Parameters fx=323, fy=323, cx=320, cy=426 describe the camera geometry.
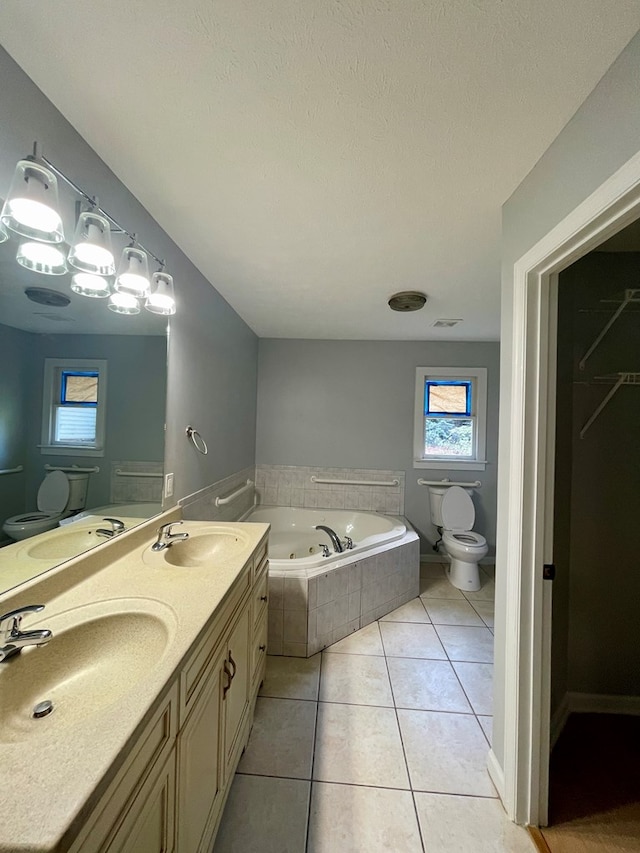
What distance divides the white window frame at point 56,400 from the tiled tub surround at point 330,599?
4.31 ft

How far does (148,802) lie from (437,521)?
3.07 metres

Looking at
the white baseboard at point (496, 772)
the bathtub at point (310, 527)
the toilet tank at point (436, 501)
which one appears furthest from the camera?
the toilet tank at point (436, 501)

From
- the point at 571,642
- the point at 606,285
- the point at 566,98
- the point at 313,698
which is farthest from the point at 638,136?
the point at 313,698

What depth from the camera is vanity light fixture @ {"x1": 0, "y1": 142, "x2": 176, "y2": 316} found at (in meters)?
0.88

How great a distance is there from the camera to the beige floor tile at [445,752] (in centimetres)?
130

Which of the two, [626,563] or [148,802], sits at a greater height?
[626,563]

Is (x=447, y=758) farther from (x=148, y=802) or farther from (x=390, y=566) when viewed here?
(x=148, y=802)

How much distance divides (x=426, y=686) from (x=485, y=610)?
1.06m

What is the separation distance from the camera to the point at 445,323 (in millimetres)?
2924

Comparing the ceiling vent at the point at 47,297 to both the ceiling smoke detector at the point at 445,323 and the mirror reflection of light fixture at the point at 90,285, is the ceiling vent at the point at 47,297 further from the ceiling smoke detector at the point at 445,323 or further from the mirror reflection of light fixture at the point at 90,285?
the ceiling smoke detector at the point at 445,323

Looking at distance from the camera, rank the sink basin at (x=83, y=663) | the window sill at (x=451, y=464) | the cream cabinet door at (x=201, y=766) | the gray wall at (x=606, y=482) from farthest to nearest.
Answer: the window sill at (x=451, y=464) < the gray wall at (x=606, y=482) < the cream cabinet door at (x=201, y=766) < the sink basin at (x=83, y=663)

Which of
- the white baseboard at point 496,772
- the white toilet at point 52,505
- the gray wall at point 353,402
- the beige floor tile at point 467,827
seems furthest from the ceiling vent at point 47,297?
the gray wall at point 353,402

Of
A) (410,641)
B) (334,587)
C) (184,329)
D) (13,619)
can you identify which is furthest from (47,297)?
(410,641)

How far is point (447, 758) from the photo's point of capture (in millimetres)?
1405
